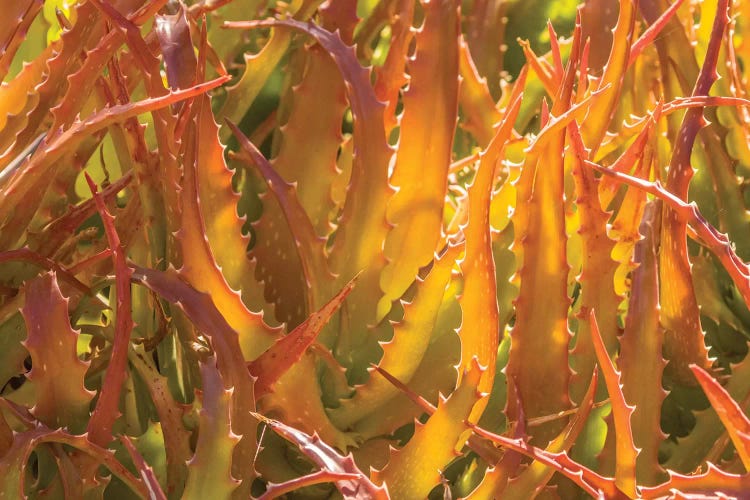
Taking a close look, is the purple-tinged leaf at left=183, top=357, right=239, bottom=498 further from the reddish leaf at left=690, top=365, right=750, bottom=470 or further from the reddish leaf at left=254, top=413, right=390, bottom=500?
the reddish leaf at left=690, top=365, right=750, bottom=470

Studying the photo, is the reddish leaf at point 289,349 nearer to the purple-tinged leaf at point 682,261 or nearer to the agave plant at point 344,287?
the agave plant at point 344,287

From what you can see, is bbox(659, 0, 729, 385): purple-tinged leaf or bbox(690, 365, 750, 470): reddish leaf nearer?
bbox(690, 365, 750, 470): reddish leaf

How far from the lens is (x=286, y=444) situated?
18.5 inches

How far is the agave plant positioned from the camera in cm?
40

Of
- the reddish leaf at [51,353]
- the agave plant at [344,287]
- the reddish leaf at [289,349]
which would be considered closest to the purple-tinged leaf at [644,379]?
the agave plant at [344,287]

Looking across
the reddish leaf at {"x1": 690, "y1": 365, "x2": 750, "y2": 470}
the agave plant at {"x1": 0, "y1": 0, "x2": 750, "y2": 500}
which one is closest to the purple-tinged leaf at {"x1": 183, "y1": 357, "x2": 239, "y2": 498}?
the agave plant at {"x1": 0, "y1": 0, "x2": 750, "y2": 500}

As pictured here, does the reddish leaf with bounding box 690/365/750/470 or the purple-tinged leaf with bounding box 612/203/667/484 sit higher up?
the reddish leaf with bounding box 690/365/750/470

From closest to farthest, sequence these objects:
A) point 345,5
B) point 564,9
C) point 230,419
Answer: point 230,419 → point 345,5 → point 564,9

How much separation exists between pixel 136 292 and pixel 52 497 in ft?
0.34

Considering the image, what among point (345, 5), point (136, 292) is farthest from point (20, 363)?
point (345, 5)

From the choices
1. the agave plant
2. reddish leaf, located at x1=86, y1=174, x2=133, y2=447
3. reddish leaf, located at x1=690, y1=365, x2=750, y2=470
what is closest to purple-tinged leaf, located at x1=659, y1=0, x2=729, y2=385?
the agave plant

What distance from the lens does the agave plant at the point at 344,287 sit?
396 millimetres

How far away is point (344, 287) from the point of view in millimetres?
437

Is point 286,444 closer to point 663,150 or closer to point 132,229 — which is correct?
point 132,229
